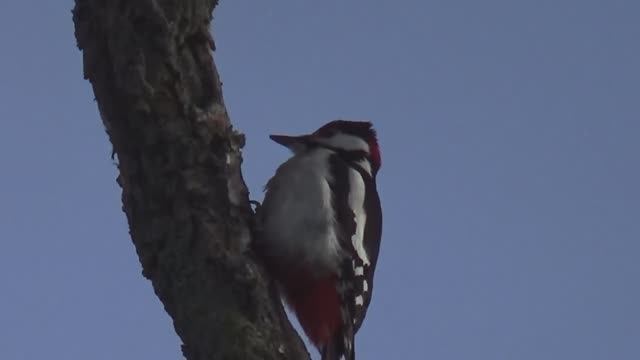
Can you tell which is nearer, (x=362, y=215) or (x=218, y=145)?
(x=218, y=145)

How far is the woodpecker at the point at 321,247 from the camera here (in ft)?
10.7

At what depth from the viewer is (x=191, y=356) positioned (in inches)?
90.0

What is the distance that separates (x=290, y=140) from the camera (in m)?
3.81

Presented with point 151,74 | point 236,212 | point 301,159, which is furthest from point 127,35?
point 301,159

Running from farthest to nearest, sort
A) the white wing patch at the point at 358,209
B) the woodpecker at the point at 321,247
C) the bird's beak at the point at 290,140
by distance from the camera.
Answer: the bird's beak at the point at 290,140, the white wing patch at the point at 358,209, the woodpecker at the point at 321,247

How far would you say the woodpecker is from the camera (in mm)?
3273

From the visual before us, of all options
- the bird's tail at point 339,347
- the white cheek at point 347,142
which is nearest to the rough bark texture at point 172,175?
the bird's tail at point 339,347

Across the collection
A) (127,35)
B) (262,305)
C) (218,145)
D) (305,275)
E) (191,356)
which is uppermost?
(127,35)

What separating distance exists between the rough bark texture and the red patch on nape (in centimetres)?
70

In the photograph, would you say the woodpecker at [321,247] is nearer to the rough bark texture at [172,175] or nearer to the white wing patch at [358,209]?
the white wing patch at [358,209]

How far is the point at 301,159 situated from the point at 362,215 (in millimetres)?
377

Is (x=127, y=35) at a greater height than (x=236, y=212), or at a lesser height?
greater

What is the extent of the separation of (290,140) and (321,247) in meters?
0.69

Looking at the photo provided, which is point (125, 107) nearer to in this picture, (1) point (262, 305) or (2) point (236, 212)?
(2) point (236, 212)
